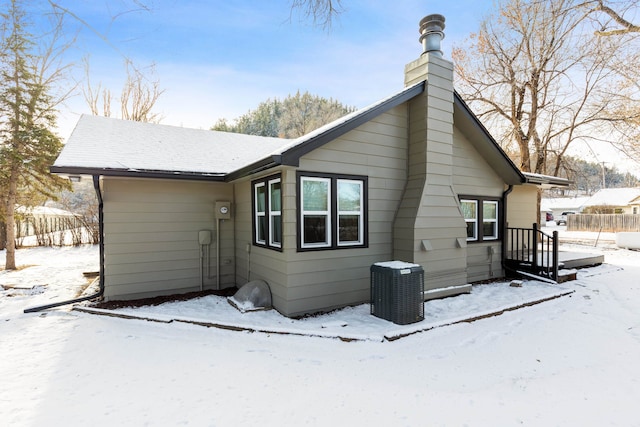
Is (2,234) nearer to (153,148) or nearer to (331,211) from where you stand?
(153,148)

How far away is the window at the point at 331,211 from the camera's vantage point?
5.13 meters

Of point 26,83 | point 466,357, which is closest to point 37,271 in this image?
point 26,83

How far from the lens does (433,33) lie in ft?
19.9

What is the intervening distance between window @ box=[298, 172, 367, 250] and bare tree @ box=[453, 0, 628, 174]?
41.7 ft

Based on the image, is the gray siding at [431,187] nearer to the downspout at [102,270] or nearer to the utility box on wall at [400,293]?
the utility box on wall at [400,293]

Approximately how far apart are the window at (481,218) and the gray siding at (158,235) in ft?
18.1

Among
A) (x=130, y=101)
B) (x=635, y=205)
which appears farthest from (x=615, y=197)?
(x=130, y=101)

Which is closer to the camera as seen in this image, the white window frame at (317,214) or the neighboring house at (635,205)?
the white window frame at (317,214)

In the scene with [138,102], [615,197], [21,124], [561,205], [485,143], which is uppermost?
[138,102]

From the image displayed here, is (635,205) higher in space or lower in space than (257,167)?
lower

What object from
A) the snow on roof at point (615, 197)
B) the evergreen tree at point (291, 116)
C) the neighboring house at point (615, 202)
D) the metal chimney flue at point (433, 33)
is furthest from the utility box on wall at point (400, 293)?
the snow on roof at point (615, 197)

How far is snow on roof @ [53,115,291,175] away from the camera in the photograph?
18.4 ft

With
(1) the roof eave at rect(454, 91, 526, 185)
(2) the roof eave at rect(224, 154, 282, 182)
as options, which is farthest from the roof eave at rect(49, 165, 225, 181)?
(1) the roof eave at rect(454, 91, 526, 185)

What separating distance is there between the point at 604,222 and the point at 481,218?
863 inches
